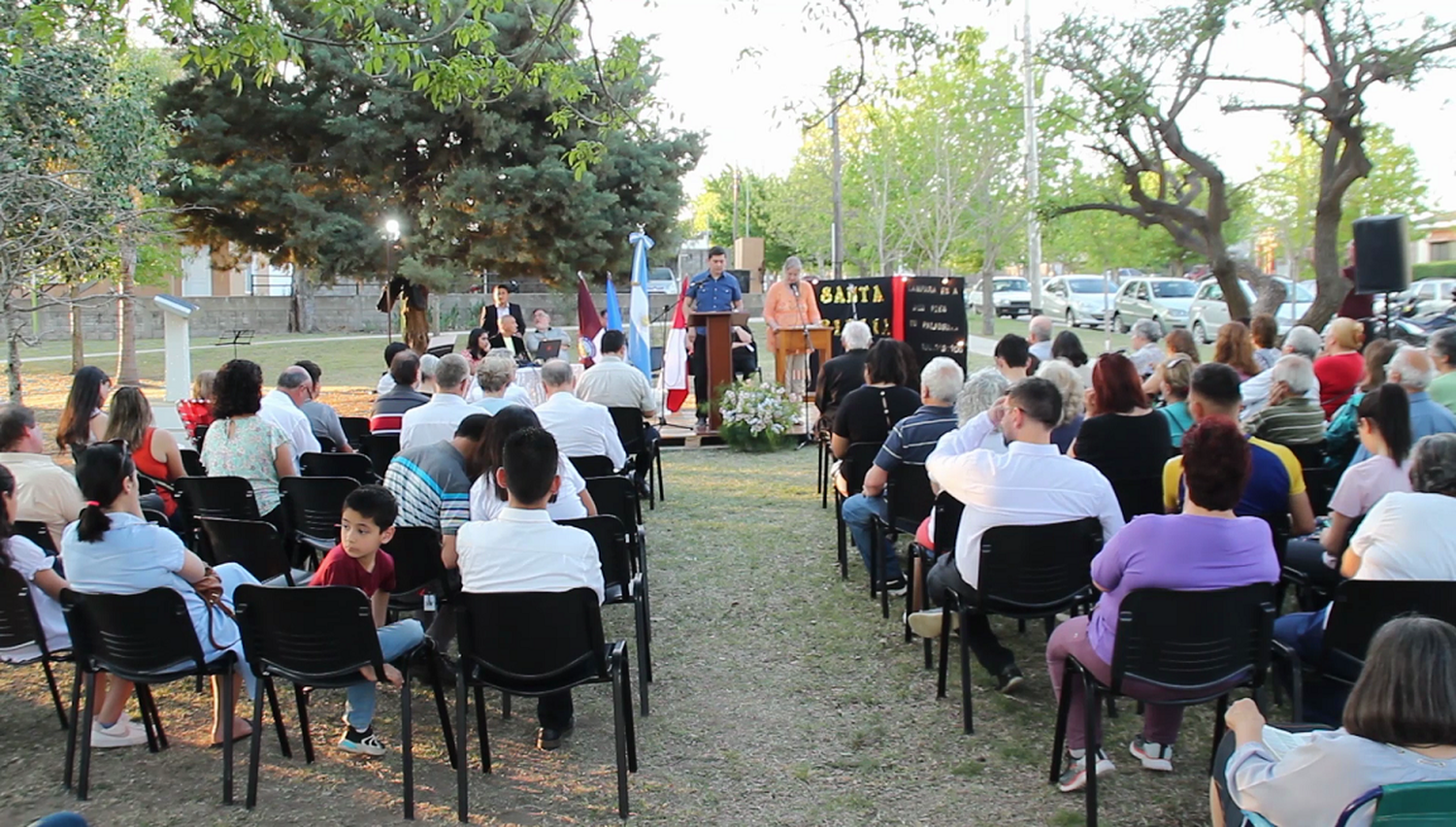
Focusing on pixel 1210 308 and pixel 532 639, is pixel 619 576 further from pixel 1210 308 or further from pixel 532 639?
pixel 1210 308

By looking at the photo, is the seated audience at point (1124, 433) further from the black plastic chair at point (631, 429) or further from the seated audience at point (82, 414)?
the seated audience at point (82, 414)

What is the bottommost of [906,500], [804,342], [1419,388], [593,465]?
[906,500]

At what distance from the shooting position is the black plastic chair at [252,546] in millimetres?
4836

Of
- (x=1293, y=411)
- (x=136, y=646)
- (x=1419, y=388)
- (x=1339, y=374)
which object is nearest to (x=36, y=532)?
(x=136, y=646)

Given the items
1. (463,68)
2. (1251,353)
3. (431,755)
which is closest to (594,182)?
(463,68)

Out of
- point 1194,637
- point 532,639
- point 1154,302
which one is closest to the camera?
point 1194,637

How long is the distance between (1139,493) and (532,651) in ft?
9.62

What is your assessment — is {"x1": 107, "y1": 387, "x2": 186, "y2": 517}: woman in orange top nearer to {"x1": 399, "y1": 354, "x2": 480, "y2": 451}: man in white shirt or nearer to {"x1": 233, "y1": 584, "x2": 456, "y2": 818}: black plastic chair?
{"x1": 399, "y1": 354, "x2": 480, "y2": 451}: man in white shirt

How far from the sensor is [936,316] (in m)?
12.9

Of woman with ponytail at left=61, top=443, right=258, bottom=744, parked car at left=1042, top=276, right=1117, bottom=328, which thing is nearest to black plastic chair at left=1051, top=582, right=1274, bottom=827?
woman with ponytail at left=61, top=443, right=258, bottom=744

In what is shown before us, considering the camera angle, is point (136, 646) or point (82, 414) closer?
point (136, 646)

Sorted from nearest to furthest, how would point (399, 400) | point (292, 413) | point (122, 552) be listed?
point (122, 552), point (292, 413), point (399, 400)

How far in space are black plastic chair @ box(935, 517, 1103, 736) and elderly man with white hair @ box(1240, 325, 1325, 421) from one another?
205cm

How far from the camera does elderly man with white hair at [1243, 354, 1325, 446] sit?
556 cm
